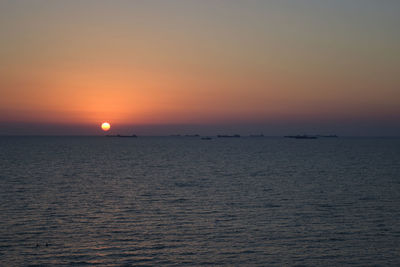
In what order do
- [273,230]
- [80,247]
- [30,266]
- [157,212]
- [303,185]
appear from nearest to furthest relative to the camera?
[30,266] < [80,247] < [273,230] < [157,212] < [303,185]

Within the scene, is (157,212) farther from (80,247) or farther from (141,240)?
(80,247)

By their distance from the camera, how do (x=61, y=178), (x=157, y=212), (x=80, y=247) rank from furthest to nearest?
(x=61, y=178) < (x=157, y=212) < (x=80, y=247)

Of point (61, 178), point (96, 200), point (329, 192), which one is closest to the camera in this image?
point (96, 200)

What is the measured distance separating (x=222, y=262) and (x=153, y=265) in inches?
152

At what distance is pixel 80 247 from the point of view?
25109 millimetres

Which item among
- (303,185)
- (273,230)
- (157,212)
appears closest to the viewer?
(273,230)

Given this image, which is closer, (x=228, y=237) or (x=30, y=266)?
(x=30, y=266)

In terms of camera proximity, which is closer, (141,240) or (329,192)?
(141,240)

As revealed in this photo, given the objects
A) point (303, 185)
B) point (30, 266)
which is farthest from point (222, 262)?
point (303, 185)

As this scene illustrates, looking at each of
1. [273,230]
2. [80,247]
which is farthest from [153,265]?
[273,230]

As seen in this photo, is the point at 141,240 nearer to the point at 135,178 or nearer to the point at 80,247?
the point at 80,247

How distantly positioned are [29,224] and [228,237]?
49.9 feet

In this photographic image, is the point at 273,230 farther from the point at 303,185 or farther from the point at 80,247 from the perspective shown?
the point at 303,185

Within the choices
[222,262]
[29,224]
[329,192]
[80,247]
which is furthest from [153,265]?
[329,192]
